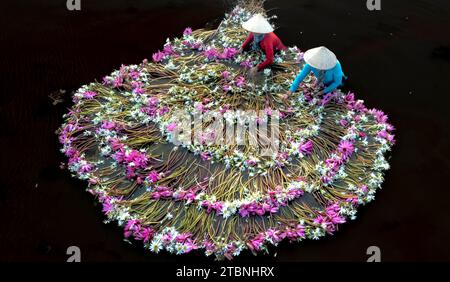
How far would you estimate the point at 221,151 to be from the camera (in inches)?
119

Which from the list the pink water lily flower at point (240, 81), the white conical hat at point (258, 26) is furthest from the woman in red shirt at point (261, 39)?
the pink water lily flower at point (240, 81)

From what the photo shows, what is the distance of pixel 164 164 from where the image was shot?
118 inches

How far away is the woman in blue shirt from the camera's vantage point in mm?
3189

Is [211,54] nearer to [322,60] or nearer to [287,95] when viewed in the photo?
[287,95]

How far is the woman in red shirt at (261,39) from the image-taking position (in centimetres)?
343

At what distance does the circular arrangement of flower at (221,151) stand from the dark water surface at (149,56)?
120mm

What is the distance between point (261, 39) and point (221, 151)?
1.20 meters

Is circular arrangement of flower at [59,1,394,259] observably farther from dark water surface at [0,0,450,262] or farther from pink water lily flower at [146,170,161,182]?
dark water surface at [0,0,450,262]

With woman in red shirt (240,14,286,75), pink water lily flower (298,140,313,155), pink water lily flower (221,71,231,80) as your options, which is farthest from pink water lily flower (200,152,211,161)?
woman in red shirt (240,14,286,75)

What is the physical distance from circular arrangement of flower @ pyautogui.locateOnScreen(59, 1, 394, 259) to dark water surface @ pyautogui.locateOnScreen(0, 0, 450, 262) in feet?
0.39

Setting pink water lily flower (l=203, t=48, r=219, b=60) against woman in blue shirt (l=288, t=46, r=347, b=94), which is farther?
pink water lily flower (l=203, t=48, r=219, b=60)

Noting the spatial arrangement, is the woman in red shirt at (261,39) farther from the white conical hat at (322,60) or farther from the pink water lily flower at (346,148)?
the pink water lily flower at (346,148)

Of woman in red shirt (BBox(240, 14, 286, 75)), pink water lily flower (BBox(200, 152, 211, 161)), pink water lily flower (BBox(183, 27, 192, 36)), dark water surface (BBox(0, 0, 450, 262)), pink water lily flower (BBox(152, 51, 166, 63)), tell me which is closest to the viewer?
dark water surface (BBox(0, 0, 450, 262))

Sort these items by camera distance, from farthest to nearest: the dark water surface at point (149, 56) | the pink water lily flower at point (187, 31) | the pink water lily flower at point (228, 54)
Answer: the pink water lily flower at point (187, 31)
the pink water lily flower at point (228, 54)
the dark water surface at point (149, 56)
